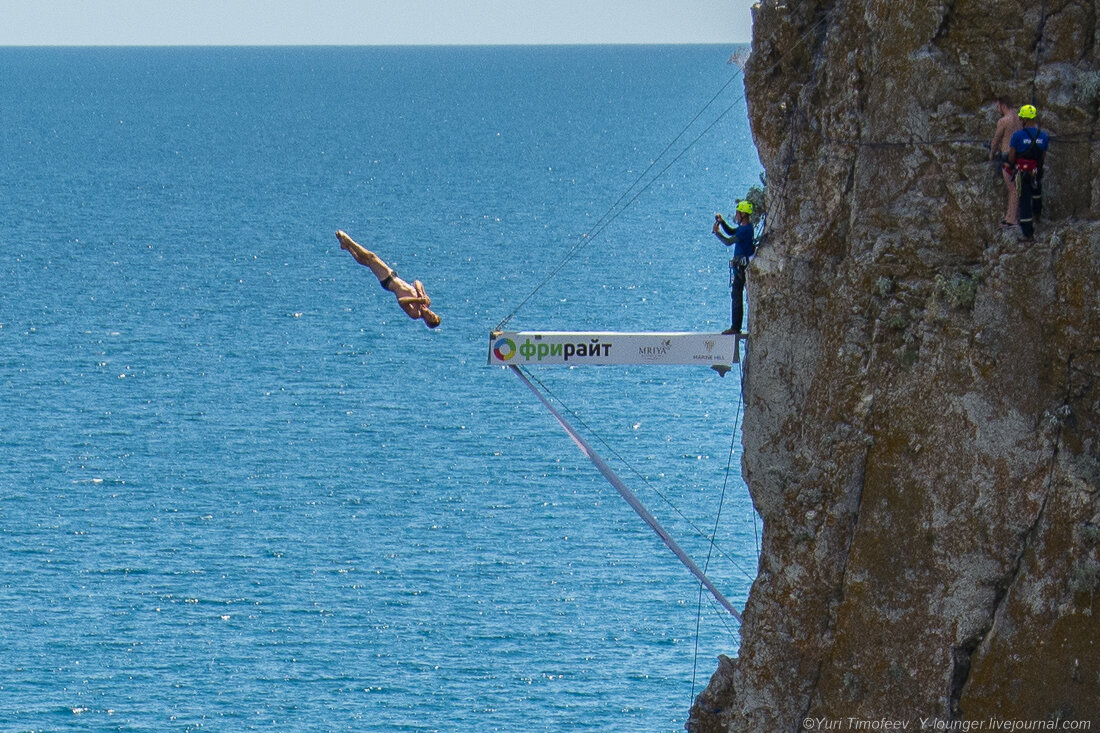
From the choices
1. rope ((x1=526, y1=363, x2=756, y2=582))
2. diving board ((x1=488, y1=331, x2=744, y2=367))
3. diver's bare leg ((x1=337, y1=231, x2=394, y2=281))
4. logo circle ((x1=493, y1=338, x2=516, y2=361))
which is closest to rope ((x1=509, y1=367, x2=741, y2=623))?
logo circle ((x1=493, y1=338, x2=516, y2=361))

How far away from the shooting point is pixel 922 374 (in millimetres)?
20641

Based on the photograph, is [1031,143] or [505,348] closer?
[1031,143]

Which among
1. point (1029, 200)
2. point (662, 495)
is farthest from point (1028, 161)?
point (662, 495)

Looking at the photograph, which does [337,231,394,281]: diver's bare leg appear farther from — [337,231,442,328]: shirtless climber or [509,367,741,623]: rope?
[509,367,741,623]: rope

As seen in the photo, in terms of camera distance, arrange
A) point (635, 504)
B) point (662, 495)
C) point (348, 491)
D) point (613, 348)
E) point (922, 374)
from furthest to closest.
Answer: point (348, 491) → point (662, 495) → point (635, 504) → point (613, 348) → point (922, 374)

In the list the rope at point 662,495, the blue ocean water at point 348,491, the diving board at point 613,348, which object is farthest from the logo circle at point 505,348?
the rope at point 662,495

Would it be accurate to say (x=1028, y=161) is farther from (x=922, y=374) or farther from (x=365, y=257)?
(x=365, y=257)

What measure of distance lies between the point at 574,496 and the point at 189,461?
17.3 m

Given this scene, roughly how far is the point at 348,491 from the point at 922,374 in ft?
161

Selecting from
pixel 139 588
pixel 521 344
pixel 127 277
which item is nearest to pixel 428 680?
pixel 139 588

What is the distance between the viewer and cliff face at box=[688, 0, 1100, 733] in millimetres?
19625

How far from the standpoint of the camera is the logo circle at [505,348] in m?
26.0

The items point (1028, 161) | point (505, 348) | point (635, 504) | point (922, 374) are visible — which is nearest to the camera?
point (1028, 161)

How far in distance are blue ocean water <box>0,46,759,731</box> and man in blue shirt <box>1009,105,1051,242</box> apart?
30.9 m
